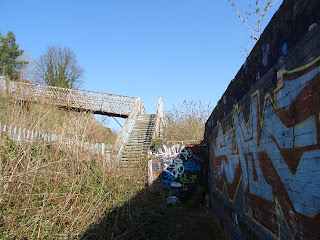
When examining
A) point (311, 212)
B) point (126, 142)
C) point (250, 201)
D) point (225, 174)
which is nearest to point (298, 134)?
point (311, 212)

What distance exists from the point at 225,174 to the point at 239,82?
2.53 metres

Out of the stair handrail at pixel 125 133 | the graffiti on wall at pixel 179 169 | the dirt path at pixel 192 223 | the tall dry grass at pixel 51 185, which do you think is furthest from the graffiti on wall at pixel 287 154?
the stair handrail at pixel 125 133

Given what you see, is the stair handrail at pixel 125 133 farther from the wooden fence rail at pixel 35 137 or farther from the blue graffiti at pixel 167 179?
the wooden fence rail at pixel 35 137

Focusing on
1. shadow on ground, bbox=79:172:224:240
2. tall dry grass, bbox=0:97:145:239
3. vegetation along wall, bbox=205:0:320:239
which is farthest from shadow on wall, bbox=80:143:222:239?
vegetation along wall, bbox=205:0:320:239

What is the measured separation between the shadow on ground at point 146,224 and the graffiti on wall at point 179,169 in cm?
154

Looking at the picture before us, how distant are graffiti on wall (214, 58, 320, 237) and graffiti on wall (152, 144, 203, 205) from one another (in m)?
6.64

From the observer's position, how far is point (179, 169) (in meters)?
10.6

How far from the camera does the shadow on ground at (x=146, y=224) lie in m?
5.12

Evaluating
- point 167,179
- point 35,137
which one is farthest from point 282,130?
point 167,179

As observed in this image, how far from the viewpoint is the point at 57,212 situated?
14.0 ft

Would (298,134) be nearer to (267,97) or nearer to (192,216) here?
(267,97)

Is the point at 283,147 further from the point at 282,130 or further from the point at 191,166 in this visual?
the point at 191,166

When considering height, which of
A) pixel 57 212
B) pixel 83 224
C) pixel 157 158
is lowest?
pixel 83 224

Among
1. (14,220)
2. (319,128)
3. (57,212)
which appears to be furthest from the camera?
(57,212)
